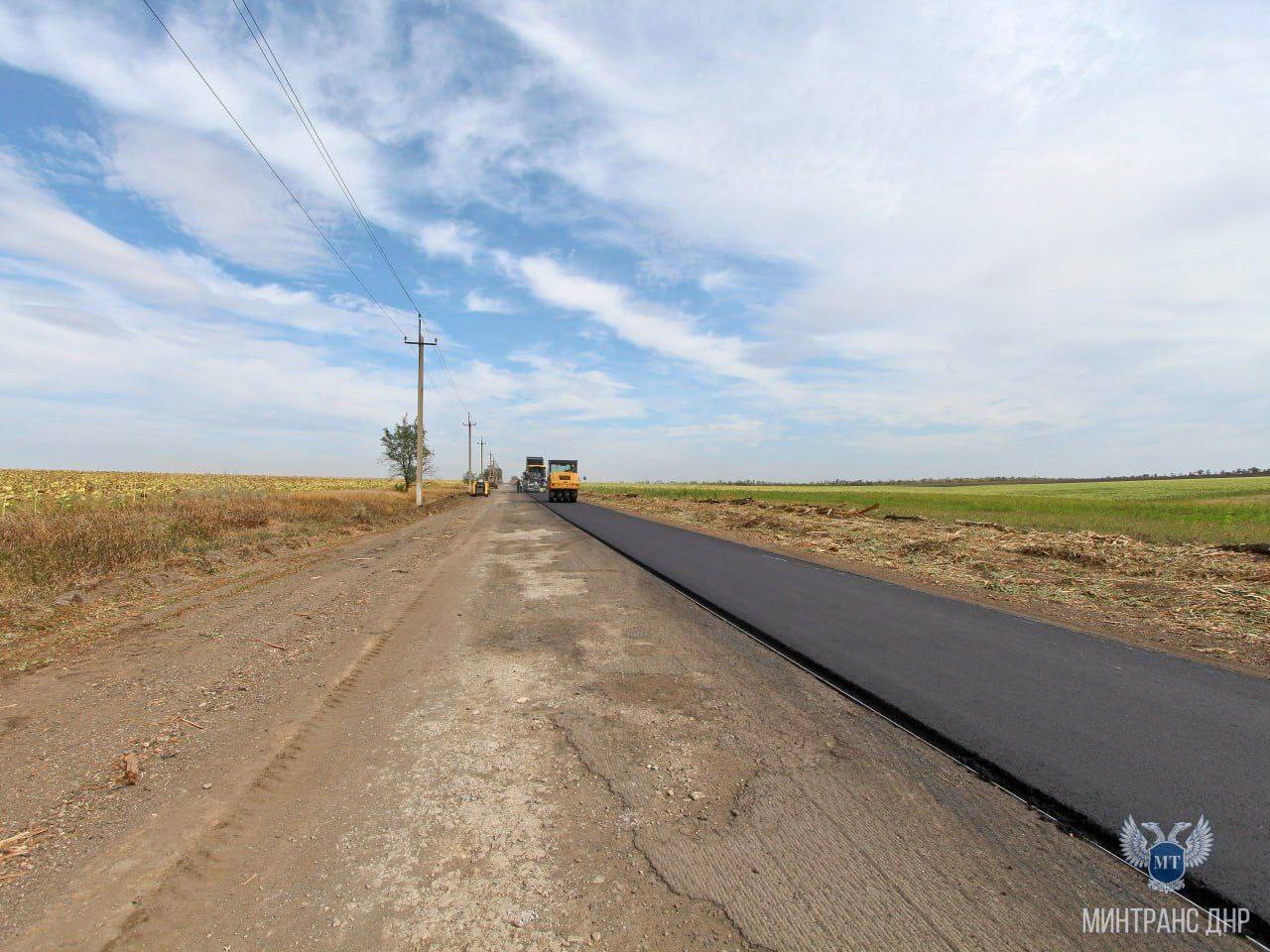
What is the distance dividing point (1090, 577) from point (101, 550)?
18119mm

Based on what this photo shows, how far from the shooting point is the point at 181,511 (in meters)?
15.1

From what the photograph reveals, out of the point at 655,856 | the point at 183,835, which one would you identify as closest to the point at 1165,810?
the point at 655,856

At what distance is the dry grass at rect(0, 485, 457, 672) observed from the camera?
6988mm

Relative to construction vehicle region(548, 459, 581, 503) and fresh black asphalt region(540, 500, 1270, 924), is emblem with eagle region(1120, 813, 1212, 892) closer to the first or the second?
fresh black asphalt region(540, 500, 1270, 924)

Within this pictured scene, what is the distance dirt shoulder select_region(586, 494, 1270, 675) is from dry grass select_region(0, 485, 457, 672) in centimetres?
1236

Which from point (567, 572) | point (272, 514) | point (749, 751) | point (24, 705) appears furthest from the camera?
point (272, 514)

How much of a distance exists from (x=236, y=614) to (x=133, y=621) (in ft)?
3.65

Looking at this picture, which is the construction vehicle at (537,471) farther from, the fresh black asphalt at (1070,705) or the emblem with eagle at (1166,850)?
the emblem with eagle at (1166,850)

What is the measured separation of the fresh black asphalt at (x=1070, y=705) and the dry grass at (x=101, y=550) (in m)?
8.21

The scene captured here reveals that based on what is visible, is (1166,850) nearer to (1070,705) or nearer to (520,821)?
(1070,705)

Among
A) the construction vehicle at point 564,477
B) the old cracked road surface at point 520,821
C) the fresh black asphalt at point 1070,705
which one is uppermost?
the construction vehicle at point 564,477

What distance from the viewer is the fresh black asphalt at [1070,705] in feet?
9.73

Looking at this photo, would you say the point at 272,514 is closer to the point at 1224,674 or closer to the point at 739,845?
the point at 739,845

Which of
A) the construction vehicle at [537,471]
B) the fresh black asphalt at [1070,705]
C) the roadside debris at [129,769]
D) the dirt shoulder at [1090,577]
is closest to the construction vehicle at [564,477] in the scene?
the construction vehicle at [537,471]
